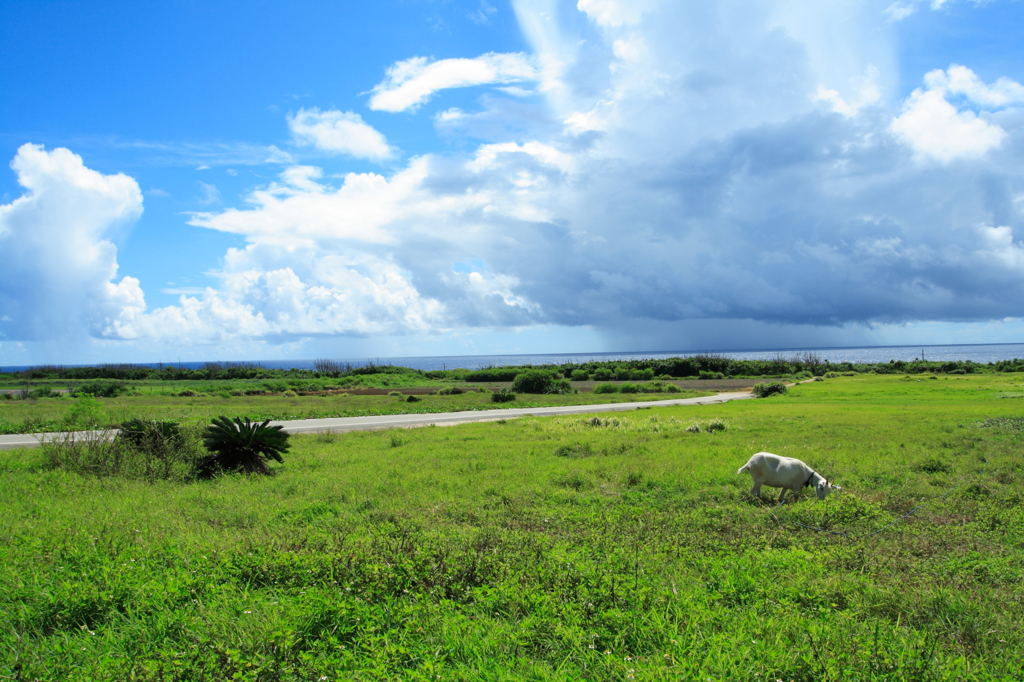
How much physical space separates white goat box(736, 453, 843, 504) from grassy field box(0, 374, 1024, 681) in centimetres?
34

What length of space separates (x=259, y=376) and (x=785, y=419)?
79.2 metres

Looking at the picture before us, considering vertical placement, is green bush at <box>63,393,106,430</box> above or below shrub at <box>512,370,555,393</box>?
above

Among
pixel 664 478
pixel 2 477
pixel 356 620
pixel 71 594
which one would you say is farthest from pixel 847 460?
pixel 2 477

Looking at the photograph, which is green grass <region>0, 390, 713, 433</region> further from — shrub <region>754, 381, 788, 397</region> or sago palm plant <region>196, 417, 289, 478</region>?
shrub <region>754, 381, 788, 397</region>

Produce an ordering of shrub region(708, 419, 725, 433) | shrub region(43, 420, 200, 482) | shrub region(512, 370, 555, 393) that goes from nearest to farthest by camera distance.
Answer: shrub region(43, 420, 200, 482)
shrub region(708, 419, 725, 433)
shrub region(512, 370, 555, 393)

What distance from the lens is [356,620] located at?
16.2 ft

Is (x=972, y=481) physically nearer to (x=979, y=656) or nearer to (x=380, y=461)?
(x=979, y=656)

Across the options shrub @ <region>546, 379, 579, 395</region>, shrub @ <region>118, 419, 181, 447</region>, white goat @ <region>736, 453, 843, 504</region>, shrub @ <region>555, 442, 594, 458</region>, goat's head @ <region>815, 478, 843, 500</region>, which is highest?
shrub @ <region>118, 419, 181, 447</region>

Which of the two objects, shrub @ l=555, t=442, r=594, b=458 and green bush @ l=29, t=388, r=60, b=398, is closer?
shrub @ l=555, t=442, r=594, b=458

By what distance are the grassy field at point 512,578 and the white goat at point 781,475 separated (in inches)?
13.4

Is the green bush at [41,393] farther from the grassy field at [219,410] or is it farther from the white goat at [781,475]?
the white goat at [781,475]

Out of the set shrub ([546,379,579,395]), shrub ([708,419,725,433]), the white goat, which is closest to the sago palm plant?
the white goat

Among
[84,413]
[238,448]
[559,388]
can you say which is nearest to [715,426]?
[238,448]

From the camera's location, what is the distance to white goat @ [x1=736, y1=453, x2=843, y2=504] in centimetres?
1002
